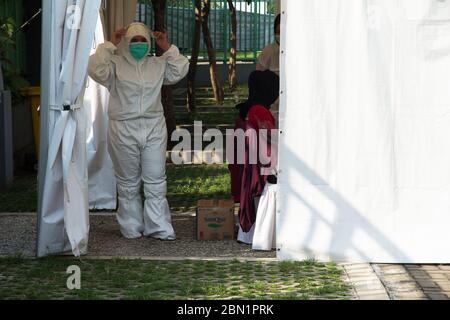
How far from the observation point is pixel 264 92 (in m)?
9.61

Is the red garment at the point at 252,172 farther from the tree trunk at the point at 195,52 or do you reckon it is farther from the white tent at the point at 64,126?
the tree trunk at the point at 195,52

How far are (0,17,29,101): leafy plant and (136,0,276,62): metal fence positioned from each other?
8189 millimetres

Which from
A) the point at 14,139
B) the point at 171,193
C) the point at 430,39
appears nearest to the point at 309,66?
the point at 430,39

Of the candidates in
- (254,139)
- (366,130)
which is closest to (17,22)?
(254,139)

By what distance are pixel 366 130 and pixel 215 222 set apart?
1.89 metres

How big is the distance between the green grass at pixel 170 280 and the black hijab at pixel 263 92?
1621mm

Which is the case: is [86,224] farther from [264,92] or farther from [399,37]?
[399,37]

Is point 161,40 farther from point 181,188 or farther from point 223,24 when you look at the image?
point 223,24

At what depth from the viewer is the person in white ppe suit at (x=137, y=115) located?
9.52 metres

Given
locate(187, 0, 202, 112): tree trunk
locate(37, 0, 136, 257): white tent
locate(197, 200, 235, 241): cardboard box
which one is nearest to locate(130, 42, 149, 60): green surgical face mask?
locate(37, 0, 136, 257): white tent

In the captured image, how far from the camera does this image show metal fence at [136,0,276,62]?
76.0 ft

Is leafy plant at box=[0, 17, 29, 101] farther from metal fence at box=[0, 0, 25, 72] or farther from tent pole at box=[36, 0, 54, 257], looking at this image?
tent pole at box=[36, 0, 54, 257]

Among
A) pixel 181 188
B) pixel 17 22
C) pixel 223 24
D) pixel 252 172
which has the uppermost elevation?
pixel 223 24

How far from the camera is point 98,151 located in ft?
37.3
